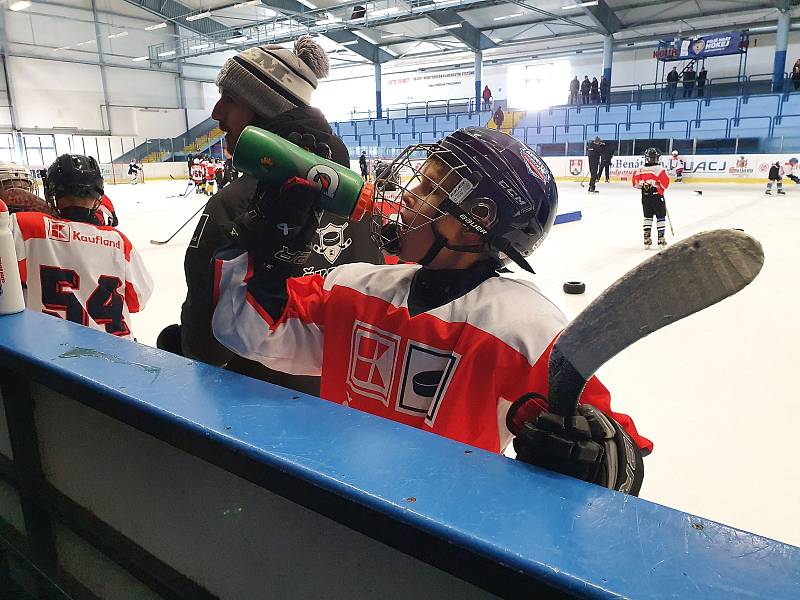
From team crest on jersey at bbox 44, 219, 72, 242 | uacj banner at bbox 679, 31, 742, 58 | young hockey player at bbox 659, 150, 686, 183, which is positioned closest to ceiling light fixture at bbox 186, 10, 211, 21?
uacj banner at bbox 679, 31, 742, 58

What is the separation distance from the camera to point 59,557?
1284mm

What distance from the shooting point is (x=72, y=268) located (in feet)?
6.28

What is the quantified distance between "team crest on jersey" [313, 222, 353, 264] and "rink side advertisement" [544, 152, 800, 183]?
14.3 meters

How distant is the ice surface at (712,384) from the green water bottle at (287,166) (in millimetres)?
712

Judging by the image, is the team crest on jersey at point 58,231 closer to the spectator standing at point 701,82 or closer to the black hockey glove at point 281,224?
the black hockey glove at point 281,224

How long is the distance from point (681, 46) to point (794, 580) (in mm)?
22759

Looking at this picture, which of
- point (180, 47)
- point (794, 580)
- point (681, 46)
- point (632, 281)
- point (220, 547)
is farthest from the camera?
point (180, 47)

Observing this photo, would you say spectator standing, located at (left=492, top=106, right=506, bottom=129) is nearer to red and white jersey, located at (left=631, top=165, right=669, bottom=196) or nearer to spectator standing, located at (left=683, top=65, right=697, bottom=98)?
spectator standing, located at (left=683, top=65, right=697, bottom=98)

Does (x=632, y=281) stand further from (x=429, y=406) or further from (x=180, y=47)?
(x=180, y=47)

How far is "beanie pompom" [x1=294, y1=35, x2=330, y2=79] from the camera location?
60.5 inches

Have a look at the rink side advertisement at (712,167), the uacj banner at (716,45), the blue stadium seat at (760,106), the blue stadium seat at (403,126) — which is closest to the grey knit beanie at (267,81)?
the rink side advertisement at (712,167)

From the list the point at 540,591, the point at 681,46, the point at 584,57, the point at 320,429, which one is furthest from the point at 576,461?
the point at 584,57

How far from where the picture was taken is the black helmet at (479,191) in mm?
950

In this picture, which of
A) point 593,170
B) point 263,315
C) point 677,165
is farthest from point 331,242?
point 677,165
